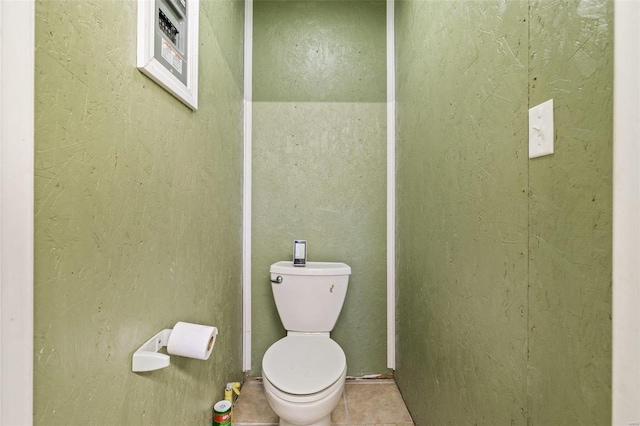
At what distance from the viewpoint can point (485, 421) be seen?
2.83ft

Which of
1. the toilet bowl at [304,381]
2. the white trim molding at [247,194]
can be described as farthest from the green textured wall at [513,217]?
the white trim molding at [247,194]

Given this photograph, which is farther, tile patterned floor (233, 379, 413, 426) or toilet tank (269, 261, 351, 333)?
toilet tank (269, 261, 351, 333)

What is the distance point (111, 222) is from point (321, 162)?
1315mm

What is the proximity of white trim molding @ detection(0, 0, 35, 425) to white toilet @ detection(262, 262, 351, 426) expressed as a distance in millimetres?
842

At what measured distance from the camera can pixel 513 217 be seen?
30.1 inches

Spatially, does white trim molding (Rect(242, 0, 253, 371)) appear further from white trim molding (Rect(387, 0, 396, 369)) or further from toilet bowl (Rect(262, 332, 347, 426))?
white trim molding (Rect(387, 0, 396, 369))

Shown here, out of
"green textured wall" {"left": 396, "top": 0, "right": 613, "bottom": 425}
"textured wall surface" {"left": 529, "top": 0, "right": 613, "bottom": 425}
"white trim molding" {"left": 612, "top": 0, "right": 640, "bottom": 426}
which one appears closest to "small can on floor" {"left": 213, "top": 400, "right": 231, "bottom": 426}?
"green textured wall" {"left": 396, "top": 0, "right": 613, "bottom": 425}

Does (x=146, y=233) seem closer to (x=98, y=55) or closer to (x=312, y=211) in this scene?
(x=98, y=55)

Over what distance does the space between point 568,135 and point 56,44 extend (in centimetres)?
97

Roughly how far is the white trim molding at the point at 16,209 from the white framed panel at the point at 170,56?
32 cm

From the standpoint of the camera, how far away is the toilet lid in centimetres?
115

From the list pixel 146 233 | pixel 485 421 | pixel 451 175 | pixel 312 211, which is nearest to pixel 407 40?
pixel 451 175

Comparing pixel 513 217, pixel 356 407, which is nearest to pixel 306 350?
pixel 356 407

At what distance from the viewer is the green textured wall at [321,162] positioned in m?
1.86
